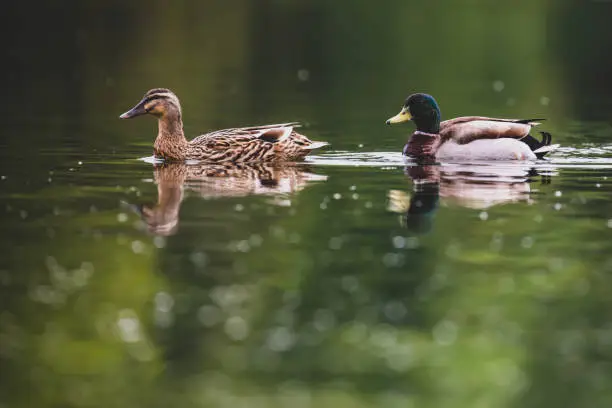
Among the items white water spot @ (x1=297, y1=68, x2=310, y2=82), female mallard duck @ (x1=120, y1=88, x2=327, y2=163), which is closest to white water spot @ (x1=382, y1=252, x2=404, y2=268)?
female mallard duck @ (x1=120, y1=88, x2=327, y2=163)

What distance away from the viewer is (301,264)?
11.6 m

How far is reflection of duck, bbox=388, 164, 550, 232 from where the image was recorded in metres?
14.3

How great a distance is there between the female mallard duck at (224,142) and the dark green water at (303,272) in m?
0.55

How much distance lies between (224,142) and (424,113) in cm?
275

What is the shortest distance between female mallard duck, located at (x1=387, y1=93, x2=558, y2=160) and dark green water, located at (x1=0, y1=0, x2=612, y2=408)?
16.8 inches

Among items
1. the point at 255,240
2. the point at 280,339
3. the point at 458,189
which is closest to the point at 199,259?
the point at 255,240

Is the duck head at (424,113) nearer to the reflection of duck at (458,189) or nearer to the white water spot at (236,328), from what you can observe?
the reflection of duck at (458,189)

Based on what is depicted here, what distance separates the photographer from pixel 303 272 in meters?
11.2

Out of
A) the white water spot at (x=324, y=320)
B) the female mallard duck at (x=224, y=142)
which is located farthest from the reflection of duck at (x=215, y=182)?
the white water spot at (x=324, y=320)

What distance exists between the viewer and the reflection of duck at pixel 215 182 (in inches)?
554

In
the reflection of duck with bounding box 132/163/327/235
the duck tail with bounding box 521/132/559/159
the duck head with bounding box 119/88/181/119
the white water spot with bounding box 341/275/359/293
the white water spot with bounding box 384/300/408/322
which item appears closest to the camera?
the white water spot with bounding box 384/300/408/322

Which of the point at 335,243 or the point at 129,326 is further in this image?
the point at 335,243

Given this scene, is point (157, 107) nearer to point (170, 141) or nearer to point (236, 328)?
point (170, 141)

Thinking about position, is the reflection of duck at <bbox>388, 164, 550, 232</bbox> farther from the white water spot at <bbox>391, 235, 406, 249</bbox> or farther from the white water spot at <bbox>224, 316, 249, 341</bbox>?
the white water spot at <bbox>224, 316, 249, 341</bbox>
